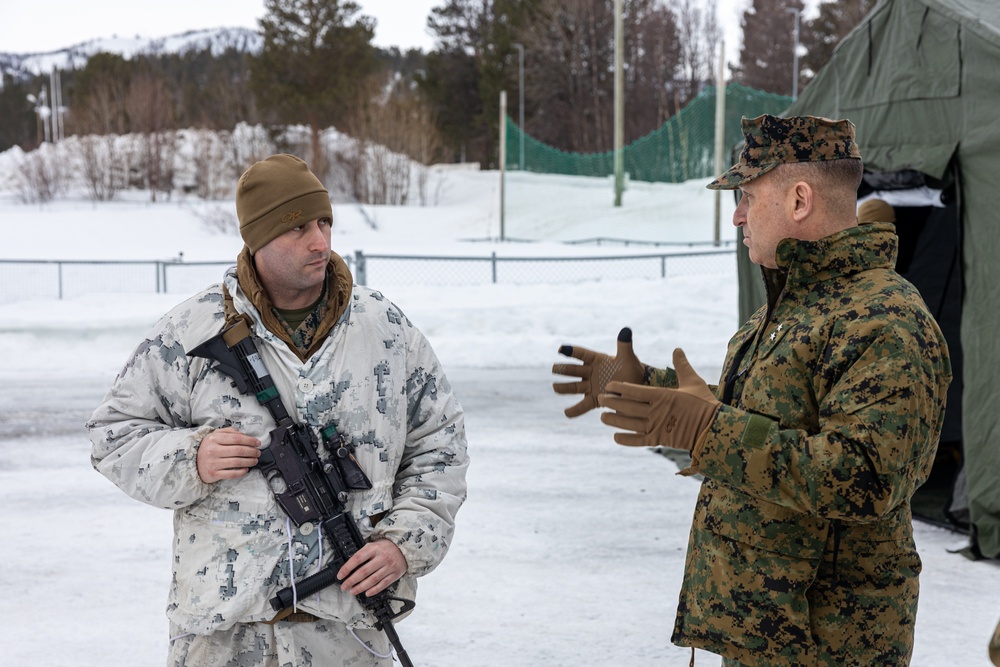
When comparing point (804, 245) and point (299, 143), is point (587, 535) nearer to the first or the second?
point (804, 245)

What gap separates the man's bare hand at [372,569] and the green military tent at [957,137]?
407 cm

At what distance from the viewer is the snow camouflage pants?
2.50 metres

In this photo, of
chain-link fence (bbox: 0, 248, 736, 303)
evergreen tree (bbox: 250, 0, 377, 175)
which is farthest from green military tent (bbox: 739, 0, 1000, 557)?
evergreen tree (bbox: 250, 0, 377, 175)

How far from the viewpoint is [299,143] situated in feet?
164

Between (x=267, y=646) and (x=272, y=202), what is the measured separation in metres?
1.11

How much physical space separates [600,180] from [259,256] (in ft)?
118

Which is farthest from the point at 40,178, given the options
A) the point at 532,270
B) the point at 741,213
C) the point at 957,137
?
the point at 741,213

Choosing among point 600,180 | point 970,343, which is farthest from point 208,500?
point 600,180

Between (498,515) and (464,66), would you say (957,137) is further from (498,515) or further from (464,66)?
(464,66)

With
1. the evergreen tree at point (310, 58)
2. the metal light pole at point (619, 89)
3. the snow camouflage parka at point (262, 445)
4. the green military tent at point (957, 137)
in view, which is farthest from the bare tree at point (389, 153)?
the snow camouflage parka at point (262, 445)

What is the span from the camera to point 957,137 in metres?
5.66

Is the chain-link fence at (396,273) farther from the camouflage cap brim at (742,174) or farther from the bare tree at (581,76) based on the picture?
the bare tree at (581,76)

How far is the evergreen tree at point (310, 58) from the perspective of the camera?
48.1 meters

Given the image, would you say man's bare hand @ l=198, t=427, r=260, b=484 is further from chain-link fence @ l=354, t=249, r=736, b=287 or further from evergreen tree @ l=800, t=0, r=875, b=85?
evergreen tree @ l=800, t=0, r=875, b=85
